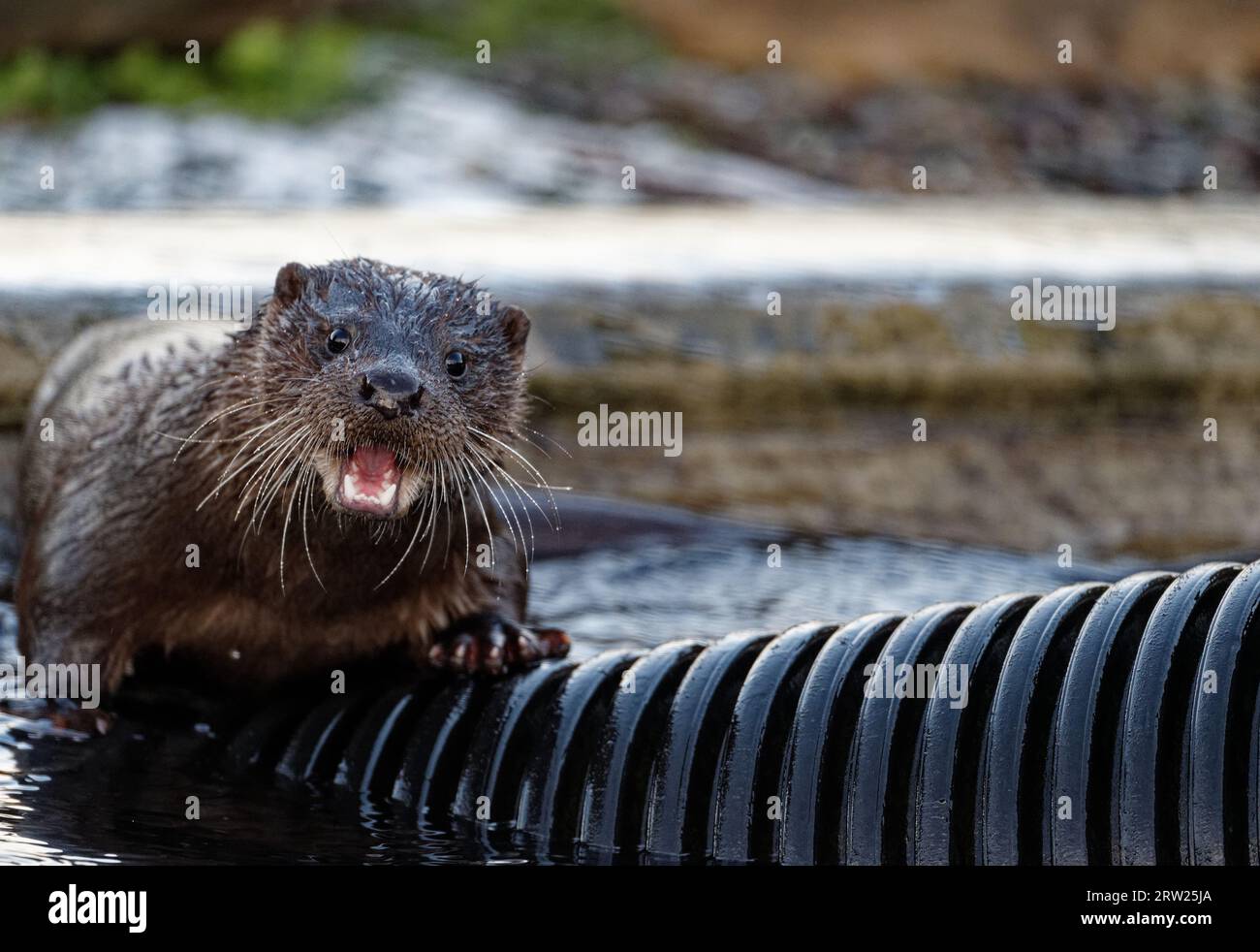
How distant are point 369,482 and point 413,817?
2.08 feet

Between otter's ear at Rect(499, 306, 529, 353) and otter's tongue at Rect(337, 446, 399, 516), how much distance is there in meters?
0.51

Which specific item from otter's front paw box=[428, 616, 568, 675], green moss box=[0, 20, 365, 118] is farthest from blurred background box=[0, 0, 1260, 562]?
otter's front paw box=[428, 616, 568, 675]

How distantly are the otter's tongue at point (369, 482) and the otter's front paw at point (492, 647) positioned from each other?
0.55m

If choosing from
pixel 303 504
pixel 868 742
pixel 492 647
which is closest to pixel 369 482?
pixel 303 504

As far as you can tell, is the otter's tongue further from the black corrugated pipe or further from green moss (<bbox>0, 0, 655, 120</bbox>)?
green moss (<bbox>0, 0, 655, 120</bbox>)

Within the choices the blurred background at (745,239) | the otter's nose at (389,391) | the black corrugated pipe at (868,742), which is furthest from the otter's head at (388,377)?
the blurred background at (745,239)

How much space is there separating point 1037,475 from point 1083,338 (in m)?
0.42

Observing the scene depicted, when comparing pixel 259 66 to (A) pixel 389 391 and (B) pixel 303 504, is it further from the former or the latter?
(A) pixel 389 391

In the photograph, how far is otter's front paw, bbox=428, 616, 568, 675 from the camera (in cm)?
381

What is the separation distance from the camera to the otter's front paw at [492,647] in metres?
3.81

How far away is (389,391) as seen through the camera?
3.27m

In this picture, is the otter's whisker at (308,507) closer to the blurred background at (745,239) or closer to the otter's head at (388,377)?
the otter's head at (388,377)
